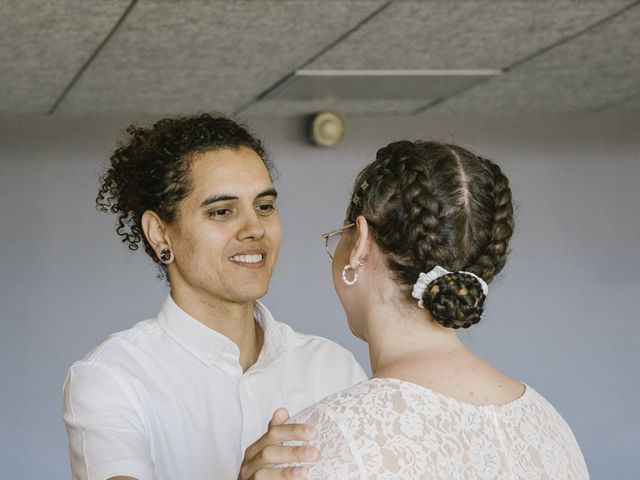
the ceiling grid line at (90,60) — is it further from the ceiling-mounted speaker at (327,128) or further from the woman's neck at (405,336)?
the woman's neck at (405,336)

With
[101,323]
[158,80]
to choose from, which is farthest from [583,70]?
[101,323]

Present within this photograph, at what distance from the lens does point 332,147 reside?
5.87m

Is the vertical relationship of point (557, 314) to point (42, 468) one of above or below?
above

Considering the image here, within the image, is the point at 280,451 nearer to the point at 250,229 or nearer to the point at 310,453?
the point at 310,453

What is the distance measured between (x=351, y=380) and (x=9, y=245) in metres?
3.31

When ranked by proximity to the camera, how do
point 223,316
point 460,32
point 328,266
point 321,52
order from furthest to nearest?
point 328,266 < point 321,52 < point 460,32 < point 223,316

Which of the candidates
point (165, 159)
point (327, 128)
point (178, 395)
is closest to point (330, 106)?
point (327, 128)

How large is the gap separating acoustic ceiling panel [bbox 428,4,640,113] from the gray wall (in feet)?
1.07

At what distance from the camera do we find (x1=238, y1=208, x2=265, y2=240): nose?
2.33 metres

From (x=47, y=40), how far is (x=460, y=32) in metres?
1.49

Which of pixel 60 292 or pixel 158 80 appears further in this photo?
pixel 60 292

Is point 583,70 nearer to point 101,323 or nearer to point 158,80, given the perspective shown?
point 158,80

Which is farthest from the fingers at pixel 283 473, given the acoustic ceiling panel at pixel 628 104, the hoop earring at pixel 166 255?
the acoustic ceiling panel at pixel 628 104

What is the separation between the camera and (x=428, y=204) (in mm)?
1551
